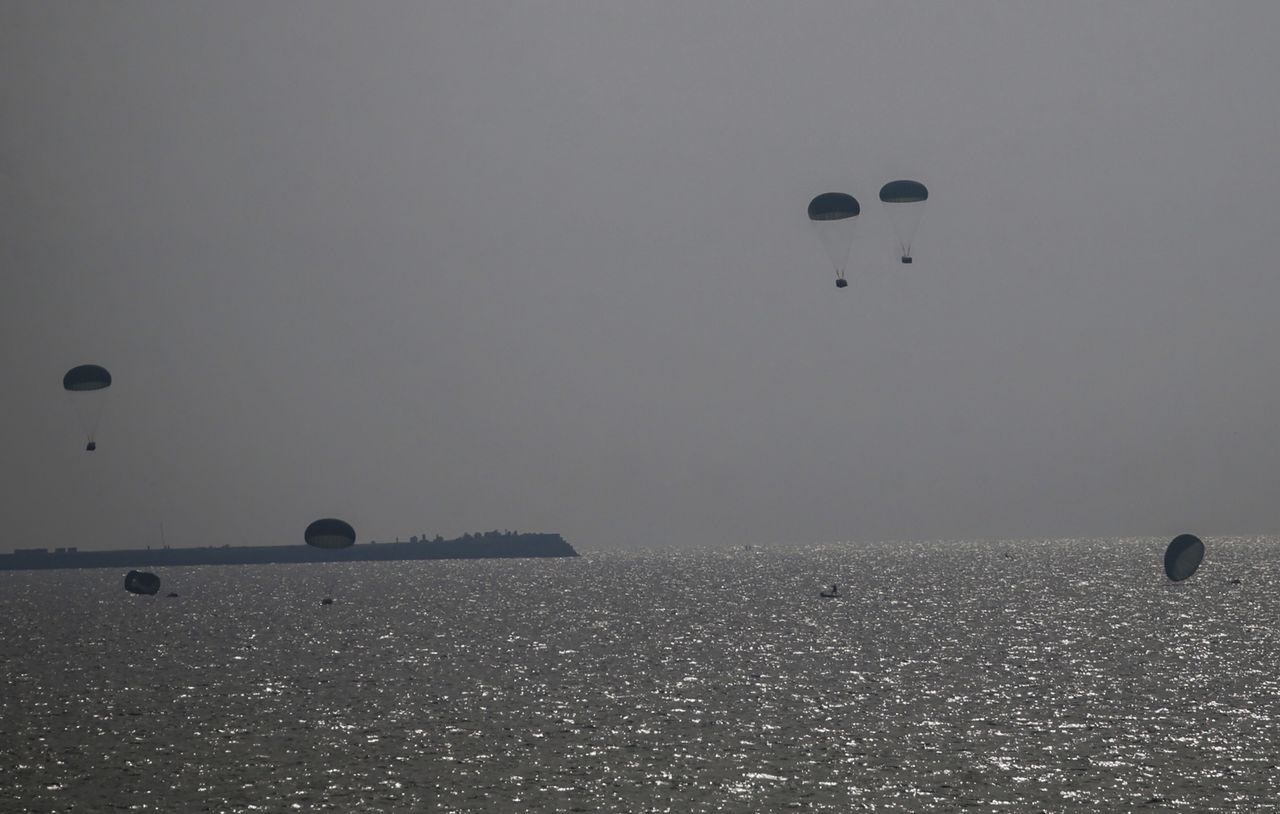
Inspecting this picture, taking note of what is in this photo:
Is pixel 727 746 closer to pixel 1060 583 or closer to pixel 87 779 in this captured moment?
pixel 87 779

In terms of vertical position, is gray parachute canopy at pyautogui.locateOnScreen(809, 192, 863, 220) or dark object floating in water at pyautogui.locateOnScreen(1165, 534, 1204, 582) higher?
gray parachute canopy at pyautogui.locateOnScreen(809, 192, 863, 220)

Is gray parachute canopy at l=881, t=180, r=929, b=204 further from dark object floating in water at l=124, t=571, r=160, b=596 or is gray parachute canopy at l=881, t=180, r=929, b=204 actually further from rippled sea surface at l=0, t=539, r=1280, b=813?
dark object floating in water at l=124, t=571, r=160, b=596

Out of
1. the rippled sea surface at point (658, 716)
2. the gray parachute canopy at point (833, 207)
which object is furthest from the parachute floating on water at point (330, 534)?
the gray parachute canopy at point (833, 207)

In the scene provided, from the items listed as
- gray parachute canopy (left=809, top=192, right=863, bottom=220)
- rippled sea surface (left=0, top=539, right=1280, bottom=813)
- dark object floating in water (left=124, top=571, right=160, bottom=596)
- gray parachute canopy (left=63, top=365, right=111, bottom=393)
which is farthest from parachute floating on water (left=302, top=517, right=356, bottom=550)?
dark object floating in water (left=124, top=571, right=160, bottom=596)

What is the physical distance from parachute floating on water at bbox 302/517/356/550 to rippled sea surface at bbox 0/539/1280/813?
24.0ft

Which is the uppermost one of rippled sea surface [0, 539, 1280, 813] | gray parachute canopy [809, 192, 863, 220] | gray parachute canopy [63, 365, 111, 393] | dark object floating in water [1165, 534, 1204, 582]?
gray parachute canopy [809, 192, 863, 220]

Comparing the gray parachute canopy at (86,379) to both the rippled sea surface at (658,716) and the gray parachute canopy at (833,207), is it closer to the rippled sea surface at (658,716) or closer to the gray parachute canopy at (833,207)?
the rippled sea surface at (658,716)

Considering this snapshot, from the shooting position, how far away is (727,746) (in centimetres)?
4838

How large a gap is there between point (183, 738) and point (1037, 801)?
30.5 m

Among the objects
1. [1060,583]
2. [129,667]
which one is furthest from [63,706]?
[1060,583]

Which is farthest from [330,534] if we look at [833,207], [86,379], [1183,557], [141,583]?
[141,583]

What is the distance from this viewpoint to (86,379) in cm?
8319

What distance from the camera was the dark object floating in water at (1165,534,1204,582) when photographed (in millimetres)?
108062

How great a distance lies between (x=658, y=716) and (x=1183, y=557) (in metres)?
66.4
